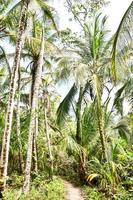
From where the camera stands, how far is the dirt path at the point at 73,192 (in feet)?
52.1

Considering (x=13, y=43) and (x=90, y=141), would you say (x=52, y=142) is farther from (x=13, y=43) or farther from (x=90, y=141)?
(x=13, y=43)

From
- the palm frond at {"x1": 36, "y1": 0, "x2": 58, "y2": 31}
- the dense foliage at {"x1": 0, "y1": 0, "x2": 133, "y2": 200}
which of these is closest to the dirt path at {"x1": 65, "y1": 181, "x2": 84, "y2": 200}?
the dense foliage at {"x1": 0, "y1": 0, "x2": 133, "y2": 200}

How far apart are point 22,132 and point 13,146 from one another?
3.21 feet

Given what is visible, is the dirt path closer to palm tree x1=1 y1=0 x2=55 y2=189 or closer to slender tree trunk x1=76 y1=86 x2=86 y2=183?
slender tree trunk x1=76 y1=86 x2=86 y2=183

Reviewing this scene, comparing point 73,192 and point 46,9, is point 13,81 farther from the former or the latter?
point 73,192

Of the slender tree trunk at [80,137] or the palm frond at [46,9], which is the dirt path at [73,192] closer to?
the slender tree trunk at [80,137]

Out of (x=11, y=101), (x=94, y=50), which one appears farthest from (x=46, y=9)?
(x=11, y=101)

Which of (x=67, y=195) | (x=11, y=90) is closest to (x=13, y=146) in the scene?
(x=67, y=195)

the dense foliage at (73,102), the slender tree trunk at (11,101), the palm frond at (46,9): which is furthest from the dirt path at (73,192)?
the palm frond at (46,9)

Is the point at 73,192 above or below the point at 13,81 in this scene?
below

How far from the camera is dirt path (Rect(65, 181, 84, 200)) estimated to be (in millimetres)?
15883

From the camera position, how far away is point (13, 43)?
19.2 metres

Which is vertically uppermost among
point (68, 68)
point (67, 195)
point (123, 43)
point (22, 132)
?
point (68, 68)

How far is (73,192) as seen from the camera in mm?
17234
